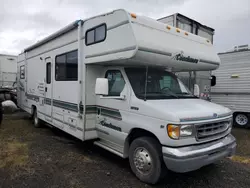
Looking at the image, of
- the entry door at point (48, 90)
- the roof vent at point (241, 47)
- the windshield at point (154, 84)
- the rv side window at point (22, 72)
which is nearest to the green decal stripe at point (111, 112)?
the windshield at point (154, 84)

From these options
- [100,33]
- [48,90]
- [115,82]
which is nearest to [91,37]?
[100,33]

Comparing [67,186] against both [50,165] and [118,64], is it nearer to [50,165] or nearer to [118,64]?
[50,165]

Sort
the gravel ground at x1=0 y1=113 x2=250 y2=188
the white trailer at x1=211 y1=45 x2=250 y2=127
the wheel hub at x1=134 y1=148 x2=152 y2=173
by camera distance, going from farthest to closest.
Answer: the white trailer at x1=211 y1=45 x2=250 y2=127, the gravel ground at x1=0 y1=113 x2=250 y2=188, the wheel hub at x1=134 y1=148 x2=152 y2=173

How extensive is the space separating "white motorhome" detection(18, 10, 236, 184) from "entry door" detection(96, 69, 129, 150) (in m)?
0.02

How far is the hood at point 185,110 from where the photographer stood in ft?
11.0

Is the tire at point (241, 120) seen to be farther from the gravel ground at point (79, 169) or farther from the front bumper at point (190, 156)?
the front bumper at point (190, 156)

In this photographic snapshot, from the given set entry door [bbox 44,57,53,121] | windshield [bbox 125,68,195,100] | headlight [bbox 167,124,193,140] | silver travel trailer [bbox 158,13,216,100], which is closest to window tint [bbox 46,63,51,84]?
entry door [bbox 44,57,53,121]

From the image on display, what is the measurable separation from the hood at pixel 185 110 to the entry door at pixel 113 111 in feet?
2.27

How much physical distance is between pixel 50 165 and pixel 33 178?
59 cm

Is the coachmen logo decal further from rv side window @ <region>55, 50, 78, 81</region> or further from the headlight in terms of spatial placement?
rv side window @ <region>55, 50, 78, 81</region>

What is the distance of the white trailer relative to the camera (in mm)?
8719

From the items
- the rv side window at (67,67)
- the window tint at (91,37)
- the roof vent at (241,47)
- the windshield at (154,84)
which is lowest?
the windshield at (154,84)

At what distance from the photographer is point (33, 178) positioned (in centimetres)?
395

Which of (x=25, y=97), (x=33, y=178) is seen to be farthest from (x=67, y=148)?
(x=25, y=97)
